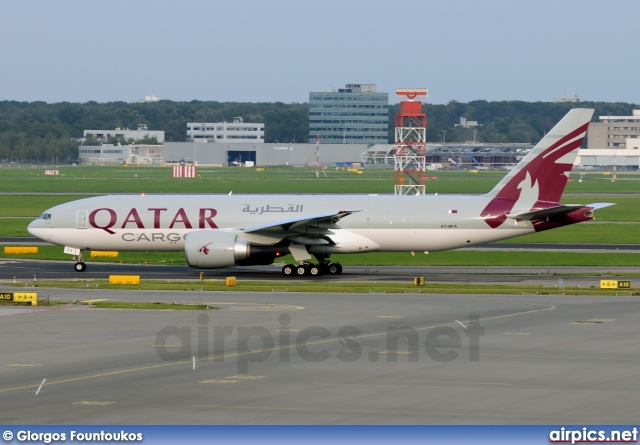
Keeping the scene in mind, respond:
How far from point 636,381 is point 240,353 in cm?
1059

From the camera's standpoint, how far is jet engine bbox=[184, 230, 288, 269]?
52.6m

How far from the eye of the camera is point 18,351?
2969cm

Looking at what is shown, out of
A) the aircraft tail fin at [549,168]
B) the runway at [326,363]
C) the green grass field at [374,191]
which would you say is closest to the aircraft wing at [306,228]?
the aircraft tail fin at [549,168]

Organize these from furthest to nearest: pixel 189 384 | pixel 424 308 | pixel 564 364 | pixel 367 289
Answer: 1. pixel 367 289
2. pixel 424 308
3. pixel 564 364
4. pixel 189 384

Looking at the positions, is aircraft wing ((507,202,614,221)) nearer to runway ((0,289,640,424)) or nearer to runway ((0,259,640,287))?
runway ((0,259,640,287))

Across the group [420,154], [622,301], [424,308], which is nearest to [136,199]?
[424,308]

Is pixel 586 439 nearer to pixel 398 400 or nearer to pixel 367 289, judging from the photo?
pixel 398 400

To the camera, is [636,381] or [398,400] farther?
[636,381]

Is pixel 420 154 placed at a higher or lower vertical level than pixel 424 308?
higher

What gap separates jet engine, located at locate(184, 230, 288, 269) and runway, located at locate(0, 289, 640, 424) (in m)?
10.5

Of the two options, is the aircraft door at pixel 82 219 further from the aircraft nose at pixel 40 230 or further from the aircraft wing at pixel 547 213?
the aircraft wing at pixel 547 213

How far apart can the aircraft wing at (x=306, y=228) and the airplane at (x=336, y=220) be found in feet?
0.19

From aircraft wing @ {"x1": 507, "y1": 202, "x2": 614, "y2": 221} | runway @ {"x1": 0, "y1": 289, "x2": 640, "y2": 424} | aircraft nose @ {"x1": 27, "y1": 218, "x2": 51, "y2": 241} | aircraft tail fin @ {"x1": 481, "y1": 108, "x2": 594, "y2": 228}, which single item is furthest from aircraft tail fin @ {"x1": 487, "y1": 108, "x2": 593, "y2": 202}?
aircraft nose @ {"x1": 27, "y1": 218, "x2": 51, "y2": 241}

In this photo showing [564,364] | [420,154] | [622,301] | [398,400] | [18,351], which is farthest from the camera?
[420,154]
